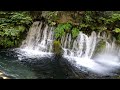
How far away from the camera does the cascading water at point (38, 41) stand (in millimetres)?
10922

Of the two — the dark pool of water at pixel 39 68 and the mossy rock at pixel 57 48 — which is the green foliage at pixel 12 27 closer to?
the dark pool of water at pixel 39 68

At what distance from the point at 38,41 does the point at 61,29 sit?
1.39 metres

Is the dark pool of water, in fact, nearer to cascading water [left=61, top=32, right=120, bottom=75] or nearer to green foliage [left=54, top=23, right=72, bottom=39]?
cascading water [left=61, top=32, right=120, bottom=75]

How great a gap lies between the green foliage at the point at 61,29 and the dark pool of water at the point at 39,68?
1.52m

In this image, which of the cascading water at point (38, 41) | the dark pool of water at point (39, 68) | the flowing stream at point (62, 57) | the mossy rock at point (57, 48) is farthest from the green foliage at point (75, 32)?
the dark pool of water at point (39, 68)

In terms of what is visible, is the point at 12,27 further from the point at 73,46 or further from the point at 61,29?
the point at 73,46

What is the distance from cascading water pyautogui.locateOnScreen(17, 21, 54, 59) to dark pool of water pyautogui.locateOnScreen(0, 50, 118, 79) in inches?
37.5

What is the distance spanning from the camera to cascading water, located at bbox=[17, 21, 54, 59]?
10922 millimetres

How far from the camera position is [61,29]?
11141 mm

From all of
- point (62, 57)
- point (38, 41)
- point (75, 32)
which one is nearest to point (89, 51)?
point (75, 32)

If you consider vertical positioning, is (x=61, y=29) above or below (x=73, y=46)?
above

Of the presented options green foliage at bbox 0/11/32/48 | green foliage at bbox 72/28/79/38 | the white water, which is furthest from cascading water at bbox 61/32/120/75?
green foliage at bbox 0/11/32/48
